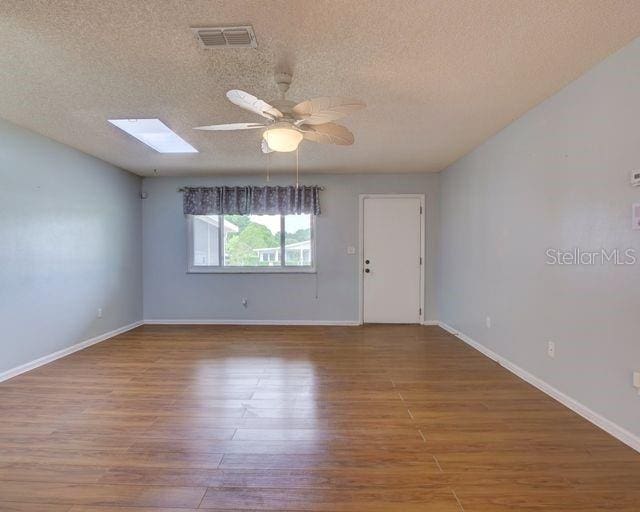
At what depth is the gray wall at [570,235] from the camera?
2.01m

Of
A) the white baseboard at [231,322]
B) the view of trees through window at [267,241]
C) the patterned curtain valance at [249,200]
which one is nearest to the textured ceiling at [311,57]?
the patterned curtain valance at [249,200]

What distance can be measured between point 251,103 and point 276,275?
140 inches

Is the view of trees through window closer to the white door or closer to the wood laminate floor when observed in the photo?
the white door

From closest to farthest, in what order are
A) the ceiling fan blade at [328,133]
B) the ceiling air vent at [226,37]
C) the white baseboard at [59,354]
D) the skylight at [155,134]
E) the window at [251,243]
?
the ceiling air vent at [226,37] < the ceiling fan blade at [328,133] < the white baseboard at [59,354] < the skylight at [155,134] < the window at [251,243]

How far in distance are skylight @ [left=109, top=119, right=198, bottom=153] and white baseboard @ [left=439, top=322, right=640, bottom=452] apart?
13.4 ft

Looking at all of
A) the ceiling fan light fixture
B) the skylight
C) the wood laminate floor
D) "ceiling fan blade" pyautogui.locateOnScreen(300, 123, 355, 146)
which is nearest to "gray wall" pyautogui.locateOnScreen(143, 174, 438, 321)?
the skylight

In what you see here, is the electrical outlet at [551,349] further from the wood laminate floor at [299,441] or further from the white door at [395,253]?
the white door at [395,253]

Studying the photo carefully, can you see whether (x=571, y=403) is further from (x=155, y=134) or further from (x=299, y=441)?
(x=155, y=134)

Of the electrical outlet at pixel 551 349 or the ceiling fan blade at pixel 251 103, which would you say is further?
the electrical outlet at pixel 551 349

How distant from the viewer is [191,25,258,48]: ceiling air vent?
1.83 metres

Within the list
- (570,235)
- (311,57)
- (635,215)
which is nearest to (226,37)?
(311,57)

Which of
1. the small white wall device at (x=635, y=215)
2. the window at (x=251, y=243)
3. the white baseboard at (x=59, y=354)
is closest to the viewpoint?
the small white wall device at (x=635, y=215)

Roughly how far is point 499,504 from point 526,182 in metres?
2.53

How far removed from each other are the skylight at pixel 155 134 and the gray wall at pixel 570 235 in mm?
3409
